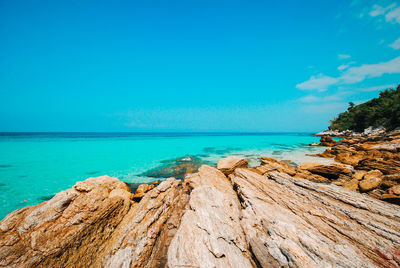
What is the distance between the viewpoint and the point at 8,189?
35.7 ft

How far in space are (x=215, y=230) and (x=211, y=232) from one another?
0.16m

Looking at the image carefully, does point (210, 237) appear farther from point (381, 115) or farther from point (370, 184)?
point (381, 115)

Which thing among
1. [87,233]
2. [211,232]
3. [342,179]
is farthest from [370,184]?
[87,233]

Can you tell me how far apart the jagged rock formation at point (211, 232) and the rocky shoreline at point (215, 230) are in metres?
0.02

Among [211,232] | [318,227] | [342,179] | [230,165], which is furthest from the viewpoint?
[230,165]

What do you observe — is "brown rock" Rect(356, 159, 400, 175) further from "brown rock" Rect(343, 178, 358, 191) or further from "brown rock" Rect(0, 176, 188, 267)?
"brown rock" Rect(0, 176, 188, 267)

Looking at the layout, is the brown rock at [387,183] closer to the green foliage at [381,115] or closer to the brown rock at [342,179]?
the brown rock at [342,179]

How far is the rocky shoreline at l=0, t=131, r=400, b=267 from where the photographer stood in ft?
12.3

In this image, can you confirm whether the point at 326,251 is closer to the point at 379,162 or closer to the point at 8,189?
the point at 379,162

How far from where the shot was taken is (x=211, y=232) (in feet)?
14.6

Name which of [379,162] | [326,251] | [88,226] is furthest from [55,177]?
[379,162]

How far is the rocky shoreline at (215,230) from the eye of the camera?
12.3ft

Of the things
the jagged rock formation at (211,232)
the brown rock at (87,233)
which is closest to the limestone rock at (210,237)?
the jagged rock formation at (211,232)

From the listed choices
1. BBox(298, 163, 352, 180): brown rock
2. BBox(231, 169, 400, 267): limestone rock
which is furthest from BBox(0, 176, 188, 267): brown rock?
BBox(298, 163, 352, 180): brown rock
